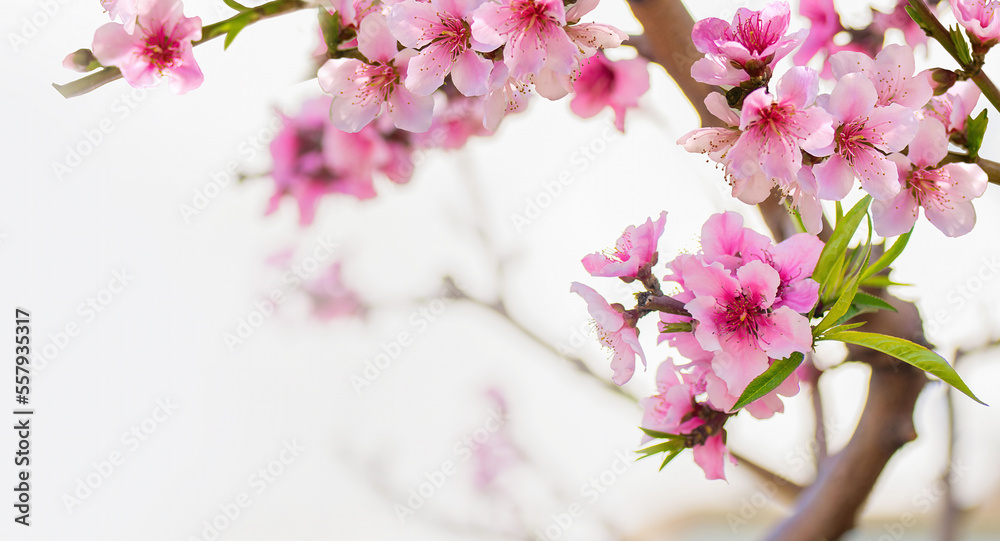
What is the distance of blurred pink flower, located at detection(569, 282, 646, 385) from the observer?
478 mm

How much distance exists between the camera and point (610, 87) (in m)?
0.87

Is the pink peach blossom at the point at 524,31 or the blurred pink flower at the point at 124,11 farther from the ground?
the blurred pink flower at the point at 124,11

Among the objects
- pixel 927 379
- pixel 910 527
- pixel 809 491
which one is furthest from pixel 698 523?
pixel 927 379

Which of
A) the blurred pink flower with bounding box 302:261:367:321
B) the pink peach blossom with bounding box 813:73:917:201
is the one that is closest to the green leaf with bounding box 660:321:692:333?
the pink peach blossom with bounding box 813:73:917:201

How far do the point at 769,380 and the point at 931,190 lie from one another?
0.73 feet

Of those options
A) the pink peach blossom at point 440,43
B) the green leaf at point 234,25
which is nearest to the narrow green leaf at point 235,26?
the green leaf at point 234,25

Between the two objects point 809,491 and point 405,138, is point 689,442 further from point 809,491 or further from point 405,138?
point 405,138

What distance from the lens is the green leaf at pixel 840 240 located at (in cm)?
49

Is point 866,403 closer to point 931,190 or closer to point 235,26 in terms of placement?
point 931,190

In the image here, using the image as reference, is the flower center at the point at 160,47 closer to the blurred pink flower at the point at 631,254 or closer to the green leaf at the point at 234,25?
the green leaf at the point at 234,25

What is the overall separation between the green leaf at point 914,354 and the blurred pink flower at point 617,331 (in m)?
0.14

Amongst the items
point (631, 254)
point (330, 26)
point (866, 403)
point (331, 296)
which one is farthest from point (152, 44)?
point (331, 296)

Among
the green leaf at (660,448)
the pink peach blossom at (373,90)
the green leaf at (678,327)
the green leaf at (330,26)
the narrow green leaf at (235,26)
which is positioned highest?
the narrow green leaf at (235,26)

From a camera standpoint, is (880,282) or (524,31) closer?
(524,31)
